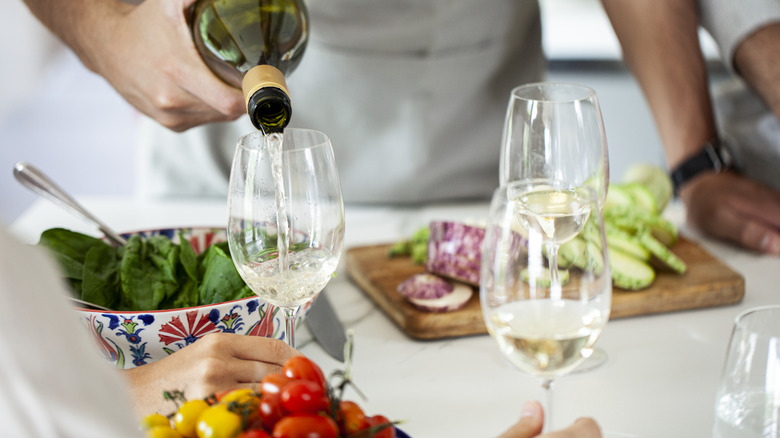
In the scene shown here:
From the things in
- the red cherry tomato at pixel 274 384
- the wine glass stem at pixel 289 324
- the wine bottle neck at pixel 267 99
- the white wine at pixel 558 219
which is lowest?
the wine glass stem at pixel 289 324

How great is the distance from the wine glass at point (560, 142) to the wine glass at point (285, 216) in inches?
9.8

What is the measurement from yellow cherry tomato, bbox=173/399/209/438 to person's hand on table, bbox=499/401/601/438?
0.24 metres

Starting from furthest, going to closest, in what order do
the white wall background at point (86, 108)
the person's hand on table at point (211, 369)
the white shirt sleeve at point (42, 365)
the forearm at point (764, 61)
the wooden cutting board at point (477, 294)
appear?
the white wall background at point (86, 108) → the forearm at point (764, 61) → the wooden cutting board at point (477, 294) → the person's hand on table at point (211, 369) → the white shirt sleeve at point (42, 365)

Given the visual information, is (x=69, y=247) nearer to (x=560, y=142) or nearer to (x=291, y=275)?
(x=291, y=275)

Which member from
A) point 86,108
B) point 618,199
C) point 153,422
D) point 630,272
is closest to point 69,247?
point 153,422

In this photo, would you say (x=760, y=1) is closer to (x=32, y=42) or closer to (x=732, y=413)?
(x=732, y=413)

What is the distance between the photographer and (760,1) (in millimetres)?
1473

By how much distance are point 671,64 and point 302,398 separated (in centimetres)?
135

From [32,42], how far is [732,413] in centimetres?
499

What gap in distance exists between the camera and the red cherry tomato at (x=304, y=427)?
50cm

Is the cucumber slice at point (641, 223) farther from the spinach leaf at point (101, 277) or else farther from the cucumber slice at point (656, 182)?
the spinach leaf at point (101, 277)

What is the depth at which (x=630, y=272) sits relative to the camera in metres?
1.15

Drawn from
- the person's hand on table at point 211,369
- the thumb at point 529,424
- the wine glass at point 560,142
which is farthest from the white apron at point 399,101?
the thumb at point 529,424

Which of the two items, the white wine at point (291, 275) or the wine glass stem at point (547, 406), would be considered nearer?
the wine glass stem at point (547, 406)
